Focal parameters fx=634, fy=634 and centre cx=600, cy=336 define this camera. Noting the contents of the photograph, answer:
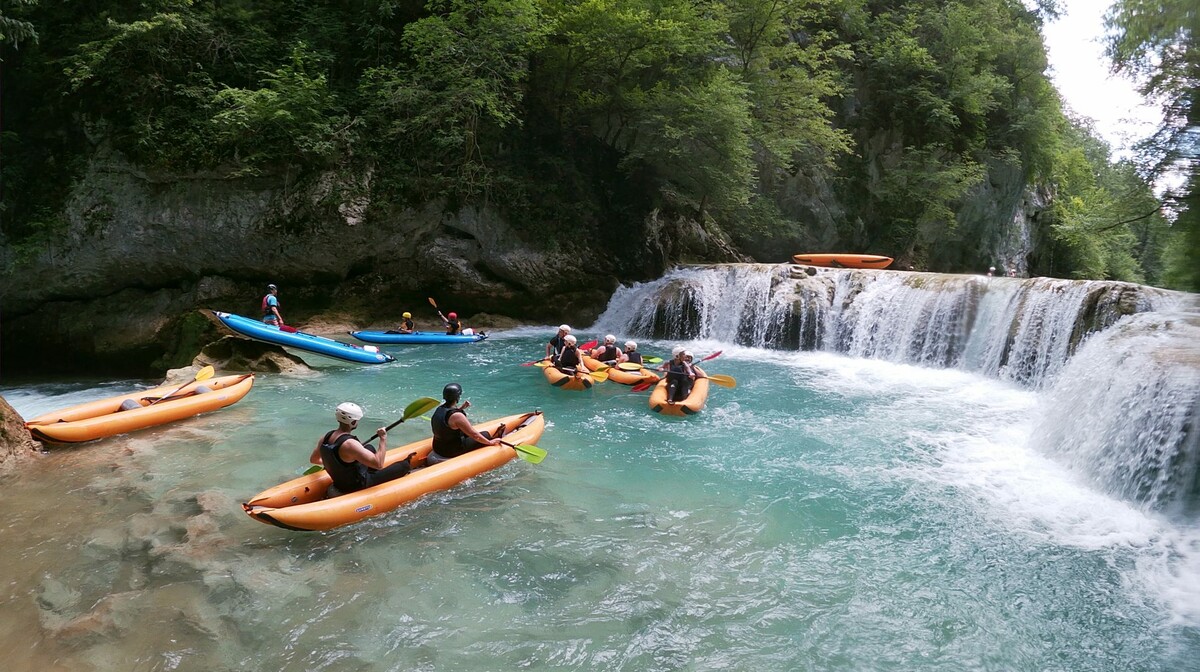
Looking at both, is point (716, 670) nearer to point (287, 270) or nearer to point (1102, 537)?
point (1102, 537)

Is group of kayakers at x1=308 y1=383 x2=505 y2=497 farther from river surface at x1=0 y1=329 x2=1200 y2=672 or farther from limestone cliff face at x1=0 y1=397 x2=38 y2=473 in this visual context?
limestone cliff face at x1=0 y1=397 x2=38 y2=473

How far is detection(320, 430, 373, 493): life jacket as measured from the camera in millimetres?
4535

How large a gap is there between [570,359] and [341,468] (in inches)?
193

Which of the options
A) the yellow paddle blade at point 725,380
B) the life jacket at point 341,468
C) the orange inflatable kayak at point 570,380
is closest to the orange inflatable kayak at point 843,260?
the yellow paddle blade at point 725,380

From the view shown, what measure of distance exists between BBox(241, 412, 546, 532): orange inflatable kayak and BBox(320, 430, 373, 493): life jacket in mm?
95

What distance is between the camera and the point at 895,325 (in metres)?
11.9

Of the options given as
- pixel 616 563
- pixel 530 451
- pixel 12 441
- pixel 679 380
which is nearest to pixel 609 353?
pixel 679 380

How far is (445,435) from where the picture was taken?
18.2ft

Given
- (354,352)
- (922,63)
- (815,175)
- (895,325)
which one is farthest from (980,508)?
(922,63)

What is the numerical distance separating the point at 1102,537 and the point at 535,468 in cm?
456

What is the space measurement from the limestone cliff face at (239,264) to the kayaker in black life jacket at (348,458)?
21.1 ft

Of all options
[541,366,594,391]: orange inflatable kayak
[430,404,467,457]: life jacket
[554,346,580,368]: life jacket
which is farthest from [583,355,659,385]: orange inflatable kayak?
[430,404,467,457]: life jacket

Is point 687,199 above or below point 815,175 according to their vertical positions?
below

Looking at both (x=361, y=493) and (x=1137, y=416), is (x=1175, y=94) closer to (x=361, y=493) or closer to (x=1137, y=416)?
(x=1137, y=416)
